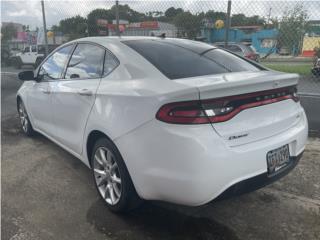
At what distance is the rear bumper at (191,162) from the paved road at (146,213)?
48cm

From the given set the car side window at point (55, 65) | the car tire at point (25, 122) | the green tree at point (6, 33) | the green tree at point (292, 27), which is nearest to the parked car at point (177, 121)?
the car side window at point (55, 65)

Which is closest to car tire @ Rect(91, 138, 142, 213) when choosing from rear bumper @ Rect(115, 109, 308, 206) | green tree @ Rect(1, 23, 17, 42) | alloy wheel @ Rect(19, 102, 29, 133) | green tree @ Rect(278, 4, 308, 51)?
rear bumper @ Rect(115, 109, 308, 206)

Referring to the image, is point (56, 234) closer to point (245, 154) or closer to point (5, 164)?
point (245, 154)

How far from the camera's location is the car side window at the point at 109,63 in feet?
10.1

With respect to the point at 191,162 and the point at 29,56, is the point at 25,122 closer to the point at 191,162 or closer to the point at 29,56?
the point at 191,162

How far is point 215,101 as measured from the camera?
2.32 metres

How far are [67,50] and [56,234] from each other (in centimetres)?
216

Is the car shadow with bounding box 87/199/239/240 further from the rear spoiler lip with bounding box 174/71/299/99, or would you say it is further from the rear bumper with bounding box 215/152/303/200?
the rear spoiler lip with bounding box 174/71/299/99

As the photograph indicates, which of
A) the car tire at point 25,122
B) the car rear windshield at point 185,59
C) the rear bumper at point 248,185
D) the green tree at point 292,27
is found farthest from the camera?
the green tree at point 292,27

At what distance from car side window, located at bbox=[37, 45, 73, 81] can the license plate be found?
8.43ft

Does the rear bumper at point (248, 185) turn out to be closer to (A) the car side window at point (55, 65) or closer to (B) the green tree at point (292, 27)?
(A) the car side window at point (55, 65)

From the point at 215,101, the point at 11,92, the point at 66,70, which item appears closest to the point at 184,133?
the point at 215,101

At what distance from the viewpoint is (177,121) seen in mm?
2307

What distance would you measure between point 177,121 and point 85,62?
1.65m
